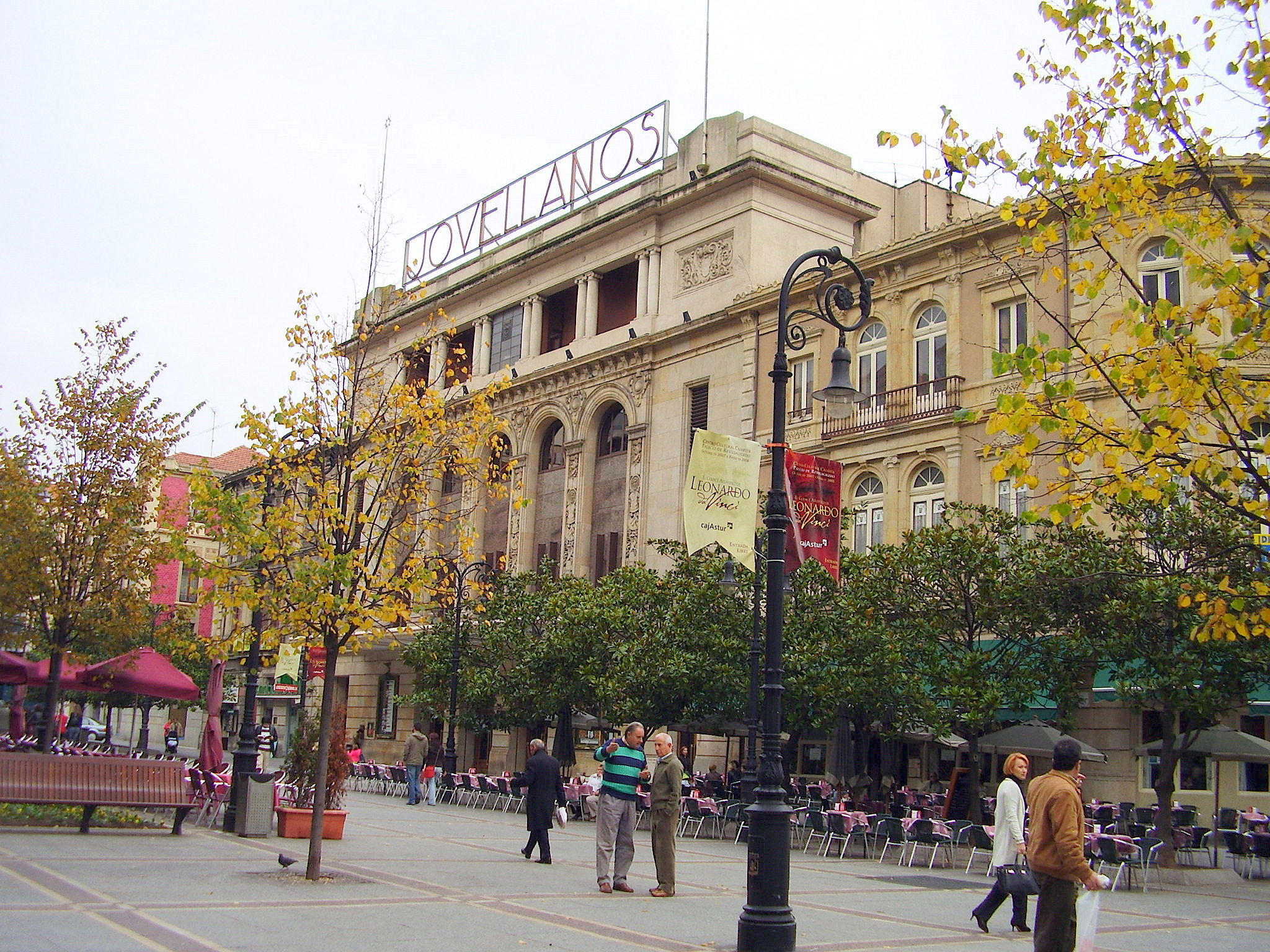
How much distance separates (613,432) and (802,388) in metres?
9.32

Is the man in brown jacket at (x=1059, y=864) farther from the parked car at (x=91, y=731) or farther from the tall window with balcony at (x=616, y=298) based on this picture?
the parked car at (x=91, y=731)

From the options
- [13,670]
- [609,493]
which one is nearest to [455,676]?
[609,493]

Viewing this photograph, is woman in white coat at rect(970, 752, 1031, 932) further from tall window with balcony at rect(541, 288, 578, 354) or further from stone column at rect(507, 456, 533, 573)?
tall window with balcony at rect(541, 288, 578, 354)

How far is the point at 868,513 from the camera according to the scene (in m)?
32.0

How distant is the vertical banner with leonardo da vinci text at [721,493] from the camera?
1348cm

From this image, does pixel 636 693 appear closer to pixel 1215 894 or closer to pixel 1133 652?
pixel 1133 652

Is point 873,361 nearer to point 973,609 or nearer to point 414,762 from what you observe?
point 973,609

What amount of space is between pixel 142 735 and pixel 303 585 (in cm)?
4320

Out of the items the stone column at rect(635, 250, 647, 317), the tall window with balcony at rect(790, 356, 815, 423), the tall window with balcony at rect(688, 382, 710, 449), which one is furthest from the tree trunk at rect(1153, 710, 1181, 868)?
the stone column at rect(635, 250, 647, 317)

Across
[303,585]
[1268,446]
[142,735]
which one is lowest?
[142,735]

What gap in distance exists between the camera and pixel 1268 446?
8.44 m

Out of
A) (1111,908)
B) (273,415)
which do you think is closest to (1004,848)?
(1111,908)

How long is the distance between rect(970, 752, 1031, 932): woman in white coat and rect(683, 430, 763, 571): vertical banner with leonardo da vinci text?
3.70 metres

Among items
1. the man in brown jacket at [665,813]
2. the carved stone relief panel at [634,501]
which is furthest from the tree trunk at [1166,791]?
the carved stone relief panel at [634,501]
